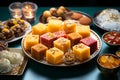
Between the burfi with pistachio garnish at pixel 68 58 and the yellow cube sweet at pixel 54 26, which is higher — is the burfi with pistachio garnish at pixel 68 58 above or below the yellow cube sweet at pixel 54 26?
below

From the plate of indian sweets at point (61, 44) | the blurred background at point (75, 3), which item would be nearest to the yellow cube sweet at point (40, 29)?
the plate of indian sweets at point (61, 44)

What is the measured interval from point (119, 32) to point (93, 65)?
30cm

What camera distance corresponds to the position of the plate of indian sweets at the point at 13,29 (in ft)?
6.21

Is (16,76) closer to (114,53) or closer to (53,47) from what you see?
(53,47)

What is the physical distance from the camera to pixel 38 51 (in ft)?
5.52

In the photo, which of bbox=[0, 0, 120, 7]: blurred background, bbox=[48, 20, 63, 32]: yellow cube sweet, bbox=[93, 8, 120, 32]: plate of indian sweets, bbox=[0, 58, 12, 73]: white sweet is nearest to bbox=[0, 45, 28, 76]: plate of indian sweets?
bbox=[0, 58, 12, 73]: white sweet

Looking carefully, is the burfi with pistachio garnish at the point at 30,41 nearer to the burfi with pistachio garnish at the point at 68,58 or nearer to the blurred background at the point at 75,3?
the burfi with pistachio garnish at the point at 68,58

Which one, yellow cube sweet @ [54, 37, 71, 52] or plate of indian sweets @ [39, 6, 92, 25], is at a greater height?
yellow cube sweet @ [54, 37, 71, 52]

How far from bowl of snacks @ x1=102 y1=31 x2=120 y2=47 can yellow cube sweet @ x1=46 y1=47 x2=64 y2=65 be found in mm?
317

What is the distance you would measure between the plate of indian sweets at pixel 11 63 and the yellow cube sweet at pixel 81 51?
28cm

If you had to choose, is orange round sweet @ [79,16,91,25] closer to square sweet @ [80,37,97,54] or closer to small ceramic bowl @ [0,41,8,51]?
square sweet @ [80,37,97,54]

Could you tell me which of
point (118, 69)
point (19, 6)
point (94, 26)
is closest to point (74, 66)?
point (118, 69)

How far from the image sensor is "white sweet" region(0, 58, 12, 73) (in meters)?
1.61

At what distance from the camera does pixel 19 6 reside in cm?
223
